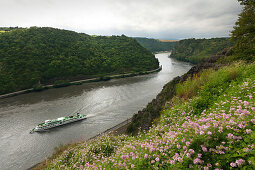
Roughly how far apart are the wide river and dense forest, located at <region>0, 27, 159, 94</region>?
10.3 m

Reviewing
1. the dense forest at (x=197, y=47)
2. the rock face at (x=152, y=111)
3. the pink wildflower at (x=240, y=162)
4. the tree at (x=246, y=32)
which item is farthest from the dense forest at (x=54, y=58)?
the dense forest at (x=197, y=47)

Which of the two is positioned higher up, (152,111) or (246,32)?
(246,32)

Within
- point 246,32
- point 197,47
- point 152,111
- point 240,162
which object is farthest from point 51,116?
point 197,47

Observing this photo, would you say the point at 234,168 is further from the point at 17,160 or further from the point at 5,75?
the point at 5,75

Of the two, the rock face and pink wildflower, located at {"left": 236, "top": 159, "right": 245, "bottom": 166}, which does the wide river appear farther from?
pink wildflower, located at {"left": 236, "top": 159, "right": 245, "bottom": 166}

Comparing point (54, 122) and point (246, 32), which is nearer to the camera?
point (246, 32)

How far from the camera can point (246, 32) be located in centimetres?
1430

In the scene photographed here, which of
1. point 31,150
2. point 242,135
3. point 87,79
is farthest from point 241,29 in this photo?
point 87,79

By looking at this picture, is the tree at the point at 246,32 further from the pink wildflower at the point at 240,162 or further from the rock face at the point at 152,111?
the pink wildflower at the point at 240,162

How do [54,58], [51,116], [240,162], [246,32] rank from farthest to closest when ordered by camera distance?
[54,58] < [51,116] < [246,32] < [240,162]

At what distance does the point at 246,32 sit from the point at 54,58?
67715mm

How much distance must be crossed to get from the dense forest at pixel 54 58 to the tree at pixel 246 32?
55442 millimetres

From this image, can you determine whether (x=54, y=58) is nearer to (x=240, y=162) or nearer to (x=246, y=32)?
(x=246, y=32)

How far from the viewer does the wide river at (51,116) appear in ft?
65.3
